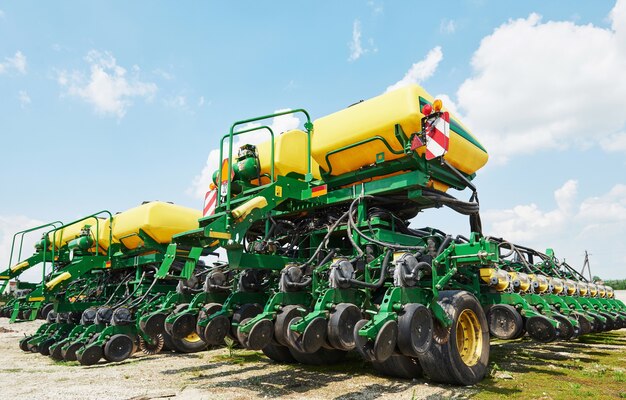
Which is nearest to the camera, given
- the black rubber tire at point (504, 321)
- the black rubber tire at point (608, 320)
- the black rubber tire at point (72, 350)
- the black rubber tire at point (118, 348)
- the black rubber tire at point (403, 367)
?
the black rubber tire at point (403, 367)

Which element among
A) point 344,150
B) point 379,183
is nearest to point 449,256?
point 379,183

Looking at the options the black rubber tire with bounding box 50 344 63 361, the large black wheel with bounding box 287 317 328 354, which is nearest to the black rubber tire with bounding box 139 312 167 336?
the black rubber tire with bounding box 50 344 63 361

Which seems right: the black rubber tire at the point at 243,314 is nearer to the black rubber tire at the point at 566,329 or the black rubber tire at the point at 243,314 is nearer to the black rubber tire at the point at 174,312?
the black rubber tire at the point at 174,312

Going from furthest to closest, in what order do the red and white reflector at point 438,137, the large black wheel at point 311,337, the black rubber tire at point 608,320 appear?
the black rubber tire at point 608,320, the red and white reflector at point 438,137, the large black wheel at point 311,337

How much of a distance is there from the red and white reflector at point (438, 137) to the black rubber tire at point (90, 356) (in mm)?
6135

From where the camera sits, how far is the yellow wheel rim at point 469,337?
5.54 metres

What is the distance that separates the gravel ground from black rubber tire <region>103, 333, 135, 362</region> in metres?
0.20

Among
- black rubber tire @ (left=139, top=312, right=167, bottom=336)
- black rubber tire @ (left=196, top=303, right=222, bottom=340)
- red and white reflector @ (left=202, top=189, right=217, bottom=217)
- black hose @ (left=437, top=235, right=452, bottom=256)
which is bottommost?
black rubber tire @ (left=139, top=312, right=167, bottom=336)

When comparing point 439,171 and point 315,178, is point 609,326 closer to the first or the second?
point 439,171

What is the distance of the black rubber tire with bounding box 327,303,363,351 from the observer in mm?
4910

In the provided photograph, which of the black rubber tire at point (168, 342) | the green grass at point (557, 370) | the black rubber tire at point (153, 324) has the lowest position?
the green grass at point (557, 370)

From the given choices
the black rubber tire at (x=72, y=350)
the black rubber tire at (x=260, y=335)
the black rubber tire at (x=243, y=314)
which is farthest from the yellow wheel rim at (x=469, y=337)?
the black rubber tire at (x=72, y=350)

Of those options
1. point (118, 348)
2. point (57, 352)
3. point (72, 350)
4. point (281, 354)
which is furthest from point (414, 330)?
point (57, 352)

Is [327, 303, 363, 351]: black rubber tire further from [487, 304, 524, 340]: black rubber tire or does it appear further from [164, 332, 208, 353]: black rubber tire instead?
[164, 332, 208, 353]: black rubber tire
